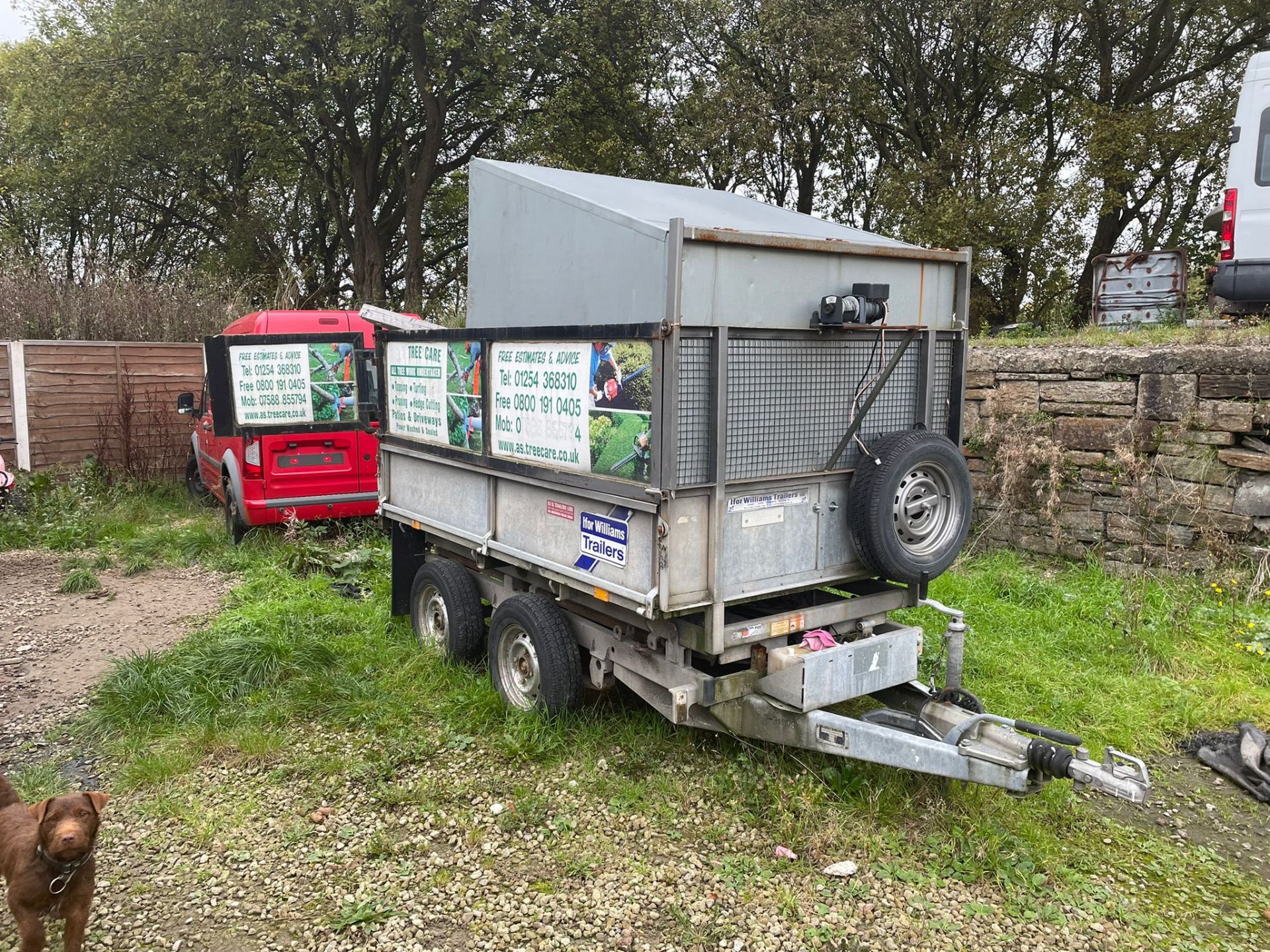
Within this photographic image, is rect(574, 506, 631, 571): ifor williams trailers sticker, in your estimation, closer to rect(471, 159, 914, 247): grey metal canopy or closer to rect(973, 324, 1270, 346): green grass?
rect(471, 159, 914, 247): grey metal canopy

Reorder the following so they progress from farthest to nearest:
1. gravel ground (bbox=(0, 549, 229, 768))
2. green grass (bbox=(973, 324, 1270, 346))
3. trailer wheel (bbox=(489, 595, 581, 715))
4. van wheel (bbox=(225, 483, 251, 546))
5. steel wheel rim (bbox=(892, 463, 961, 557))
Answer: van wheel (bbox=(225, 483, 251, 546)) < green grass (bbox=(973, 324, 1270, 346)) < gravel ground (bbox=(0, 549, 229, 768)) < trailer wheel (bbox=(489, 595, 581, 715)) < steel wheel rim (bbox=(892, 463, 961, 557))

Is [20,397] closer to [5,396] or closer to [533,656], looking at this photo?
[5,396]

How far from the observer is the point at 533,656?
477 cm

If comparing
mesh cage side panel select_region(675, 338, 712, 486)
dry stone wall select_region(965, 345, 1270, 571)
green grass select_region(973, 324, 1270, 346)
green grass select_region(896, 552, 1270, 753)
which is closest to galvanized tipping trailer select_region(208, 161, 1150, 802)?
mesh cage side panel select_region(675, 338, 712, 486)

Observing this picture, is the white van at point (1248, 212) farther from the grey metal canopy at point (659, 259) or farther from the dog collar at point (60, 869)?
the dog collar at point (60, 869)

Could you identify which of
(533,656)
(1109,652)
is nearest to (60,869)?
(533,656)

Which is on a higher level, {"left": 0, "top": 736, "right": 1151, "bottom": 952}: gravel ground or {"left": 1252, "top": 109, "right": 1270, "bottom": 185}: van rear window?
{"left": 1252, "top": 109, "right": 1270, "bottom": 185}: van rear window

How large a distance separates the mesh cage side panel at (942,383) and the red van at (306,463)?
5.68 m

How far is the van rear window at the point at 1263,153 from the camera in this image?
8.27 metres

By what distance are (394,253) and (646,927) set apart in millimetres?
22980

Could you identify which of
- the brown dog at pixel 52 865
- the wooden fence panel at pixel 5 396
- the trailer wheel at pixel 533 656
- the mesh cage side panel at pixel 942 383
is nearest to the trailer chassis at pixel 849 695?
the trailer wheel at pixel 533 656

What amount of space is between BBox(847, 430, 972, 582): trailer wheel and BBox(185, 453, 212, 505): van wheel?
9620 mm

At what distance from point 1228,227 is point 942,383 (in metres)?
5.81

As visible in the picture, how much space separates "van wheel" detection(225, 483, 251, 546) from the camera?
875 centimetres
